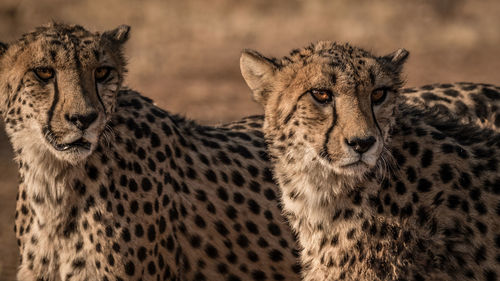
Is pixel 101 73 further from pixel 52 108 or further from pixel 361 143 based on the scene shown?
pixel 361 143

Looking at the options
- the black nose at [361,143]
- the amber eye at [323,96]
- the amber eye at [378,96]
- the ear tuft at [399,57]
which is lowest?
the black nose at [361,143]

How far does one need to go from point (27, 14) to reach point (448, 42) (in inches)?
266

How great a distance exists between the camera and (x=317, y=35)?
12320 mm

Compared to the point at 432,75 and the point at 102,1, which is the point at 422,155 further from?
the point at 102,1

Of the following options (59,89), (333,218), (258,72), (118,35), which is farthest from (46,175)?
(333,218)

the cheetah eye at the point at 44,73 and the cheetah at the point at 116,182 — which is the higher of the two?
the cheetah eye at the point at 44,73

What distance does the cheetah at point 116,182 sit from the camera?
3221 mm

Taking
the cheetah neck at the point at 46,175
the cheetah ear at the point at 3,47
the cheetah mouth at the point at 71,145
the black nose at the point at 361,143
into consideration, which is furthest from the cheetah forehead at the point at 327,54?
the cheetah ear at the point at 3,47

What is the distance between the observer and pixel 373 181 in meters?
3.10

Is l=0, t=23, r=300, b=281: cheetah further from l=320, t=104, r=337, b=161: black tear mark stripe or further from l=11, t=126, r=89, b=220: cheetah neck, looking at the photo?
l=320, t=104, r=337, b=161: black tear mark stripe

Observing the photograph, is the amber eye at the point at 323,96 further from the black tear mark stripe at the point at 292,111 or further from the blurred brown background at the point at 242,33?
the blurred brown background at the point at 242,33

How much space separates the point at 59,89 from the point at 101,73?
214 mm

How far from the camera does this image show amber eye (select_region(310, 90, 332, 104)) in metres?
3.00

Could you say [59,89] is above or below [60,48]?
below
